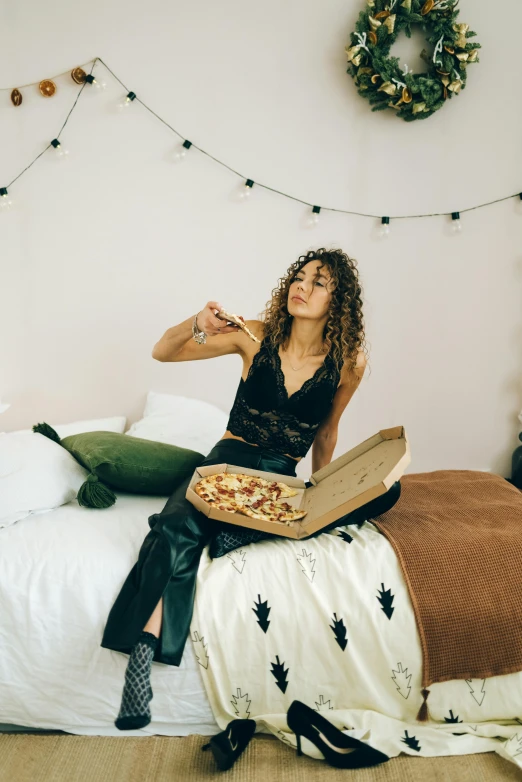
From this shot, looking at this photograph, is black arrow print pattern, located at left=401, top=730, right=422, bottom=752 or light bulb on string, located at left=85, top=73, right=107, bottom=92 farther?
light bulb on string, located at left=85, top=73, right=107, bottom=92

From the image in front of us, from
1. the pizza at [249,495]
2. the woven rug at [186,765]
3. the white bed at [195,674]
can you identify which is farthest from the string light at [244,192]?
the woven rug at [186,765]

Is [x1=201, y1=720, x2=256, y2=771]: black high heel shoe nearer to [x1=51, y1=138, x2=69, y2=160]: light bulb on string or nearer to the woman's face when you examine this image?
the woman's face

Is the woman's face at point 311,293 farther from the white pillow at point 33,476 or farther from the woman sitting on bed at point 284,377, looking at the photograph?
the white pillow at point 33,476

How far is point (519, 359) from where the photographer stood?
8.74 feet

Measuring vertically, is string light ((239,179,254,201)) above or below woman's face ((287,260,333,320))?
above

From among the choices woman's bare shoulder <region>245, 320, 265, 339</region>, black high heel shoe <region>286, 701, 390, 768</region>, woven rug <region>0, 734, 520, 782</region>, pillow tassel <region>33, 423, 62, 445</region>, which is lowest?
woven rug <region>0, 734, 520, 782</region>

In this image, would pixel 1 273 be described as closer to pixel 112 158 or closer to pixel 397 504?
pixel 112 158

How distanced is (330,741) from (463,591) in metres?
0.45

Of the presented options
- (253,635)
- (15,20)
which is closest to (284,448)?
(253,635)

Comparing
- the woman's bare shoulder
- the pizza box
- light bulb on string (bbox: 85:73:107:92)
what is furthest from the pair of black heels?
light bulb on string (bbox: 85:73:107:92)

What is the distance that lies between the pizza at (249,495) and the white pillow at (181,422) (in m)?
0.58

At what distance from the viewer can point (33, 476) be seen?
169cm

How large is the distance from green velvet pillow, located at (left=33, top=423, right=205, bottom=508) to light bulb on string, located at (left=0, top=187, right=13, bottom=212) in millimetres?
1119

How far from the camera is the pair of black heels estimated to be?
129cm
